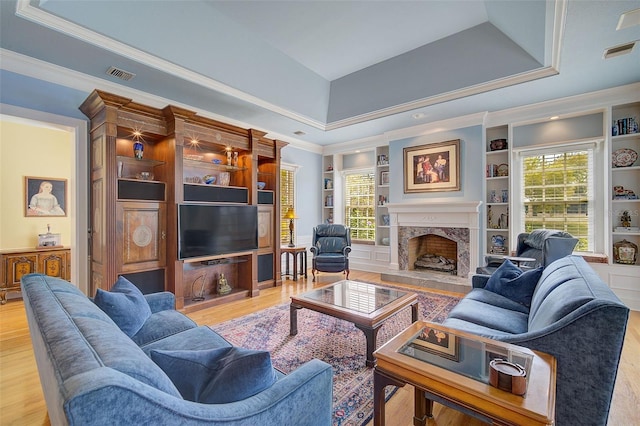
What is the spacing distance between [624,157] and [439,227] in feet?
8.56

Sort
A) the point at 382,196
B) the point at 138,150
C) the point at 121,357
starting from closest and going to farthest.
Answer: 1. the point at 121,357
2. the point at 138,150
3. the point at 382,196

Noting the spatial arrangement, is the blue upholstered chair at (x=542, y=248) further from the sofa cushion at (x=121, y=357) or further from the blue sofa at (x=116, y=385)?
the sofa cushion at (x=121, y=357)

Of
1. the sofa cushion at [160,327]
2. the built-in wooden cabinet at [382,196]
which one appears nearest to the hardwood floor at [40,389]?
the sofa cushion at [160,327]

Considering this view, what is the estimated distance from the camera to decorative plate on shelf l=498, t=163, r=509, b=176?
4855 mm

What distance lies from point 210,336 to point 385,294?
188 centimetres

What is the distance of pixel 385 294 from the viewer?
10.3ft

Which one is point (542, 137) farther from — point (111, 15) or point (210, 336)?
point (111, 15)

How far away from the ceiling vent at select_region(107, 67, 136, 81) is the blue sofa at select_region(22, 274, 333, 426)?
2.73 metres

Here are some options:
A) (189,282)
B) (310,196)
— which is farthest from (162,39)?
(310,196)

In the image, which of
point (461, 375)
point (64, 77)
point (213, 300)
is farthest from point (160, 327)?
point (64, 77)

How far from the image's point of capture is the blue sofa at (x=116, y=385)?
0.64 meters

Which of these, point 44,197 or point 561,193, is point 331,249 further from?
point 44,197

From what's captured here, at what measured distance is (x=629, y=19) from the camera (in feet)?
8.27

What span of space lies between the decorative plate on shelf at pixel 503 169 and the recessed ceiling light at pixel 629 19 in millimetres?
2425
